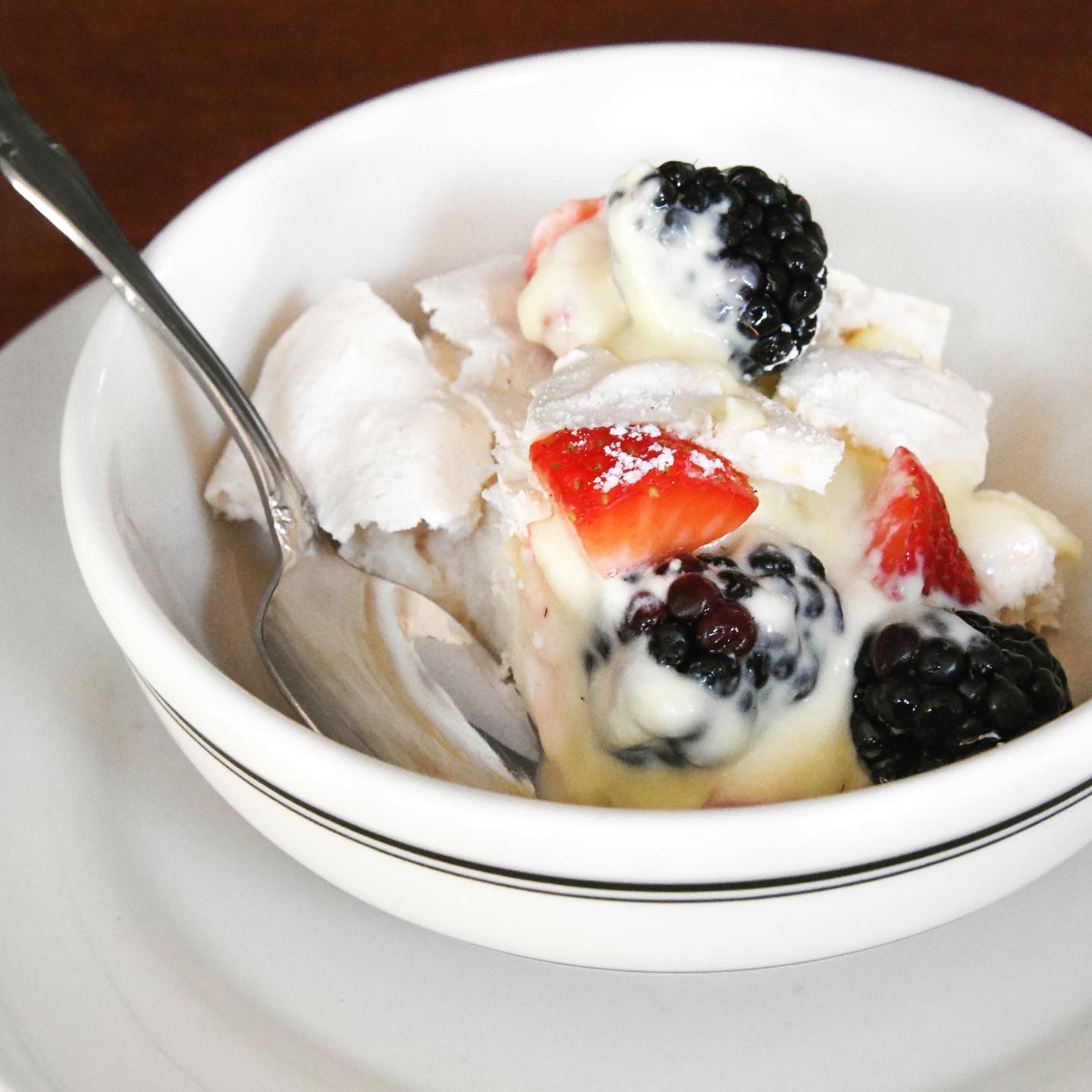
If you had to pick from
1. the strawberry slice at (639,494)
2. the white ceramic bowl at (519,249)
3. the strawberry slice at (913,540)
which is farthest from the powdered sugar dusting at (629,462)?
the white ceramic bowl at (519,249)

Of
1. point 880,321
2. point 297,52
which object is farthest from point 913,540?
point 297,52

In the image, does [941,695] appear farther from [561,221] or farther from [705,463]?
[561,221]

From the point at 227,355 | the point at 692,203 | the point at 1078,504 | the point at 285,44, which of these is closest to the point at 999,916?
the point at 1078,504

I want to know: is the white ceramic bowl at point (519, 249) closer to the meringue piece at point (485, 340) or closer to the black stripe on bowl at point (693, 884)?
the black stripe on bowl at point (693, 884)

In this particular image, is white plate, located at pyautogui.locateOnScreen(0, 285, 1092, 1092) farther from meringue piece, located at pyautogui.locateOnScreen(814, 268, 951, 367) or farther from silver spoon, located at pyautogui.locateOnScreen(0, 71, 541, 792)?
meringue piece, located at pyautogui.locateOnScreen(814, 268, 951, 367)

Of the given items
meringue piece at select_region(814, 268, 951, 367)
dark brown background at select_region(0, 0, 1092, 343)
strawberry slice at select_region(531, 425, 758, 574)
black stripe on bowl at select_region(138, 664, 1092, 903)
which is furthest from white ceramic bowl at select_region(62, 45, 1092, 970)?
dark brown background at select_region(0, 0, 1092, 343)
